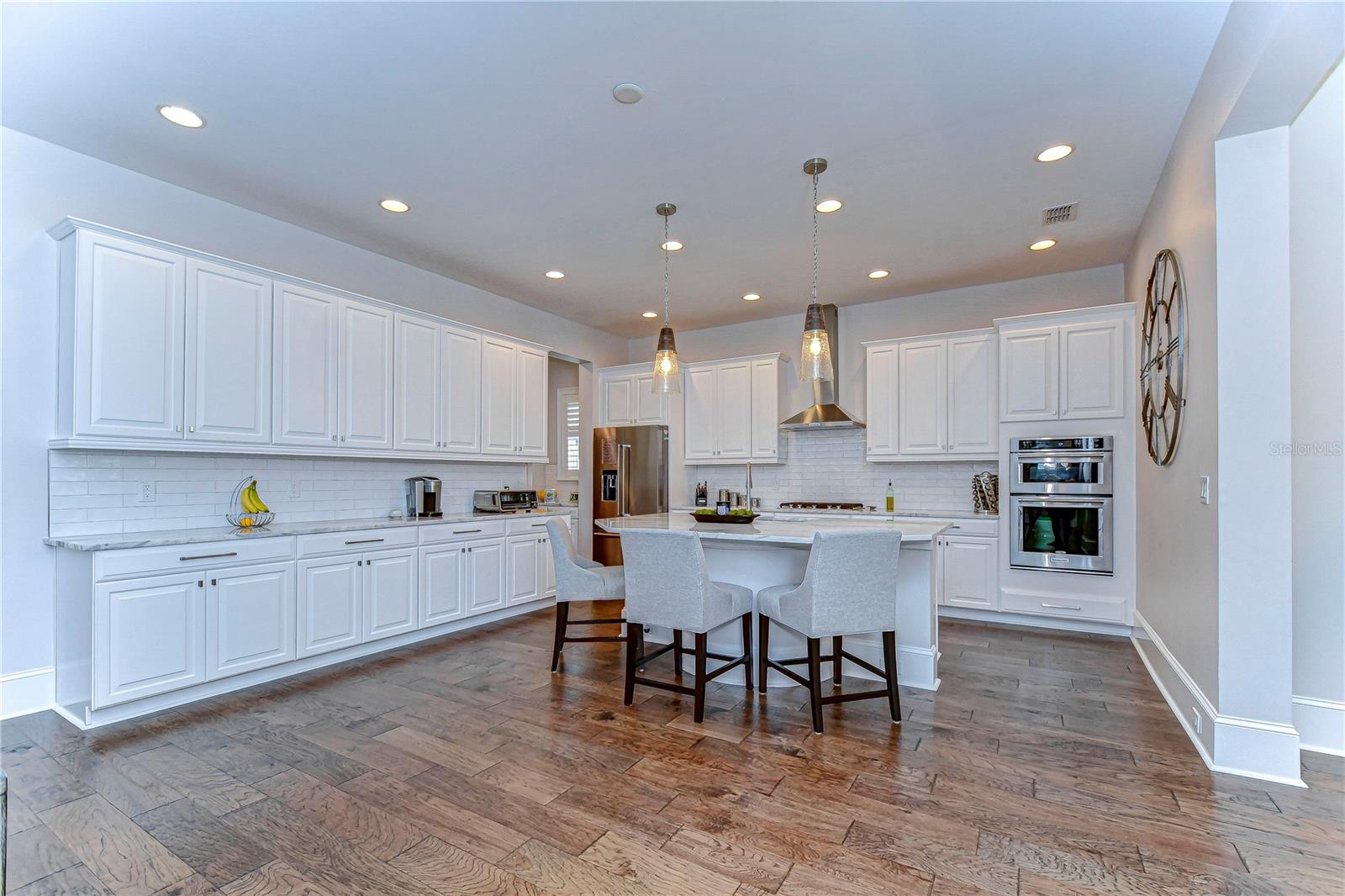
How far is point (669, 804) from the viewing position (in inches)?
90.9

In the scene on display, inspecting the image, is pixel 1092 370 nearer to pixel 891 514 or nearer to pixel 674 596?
pixel 891 514

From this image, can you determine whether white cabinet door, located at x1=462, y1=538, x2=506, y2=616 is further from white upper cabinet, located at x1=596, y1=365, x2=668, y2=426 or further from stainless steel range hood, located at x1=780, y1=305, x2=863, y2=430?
stainless steel range hood, located at x1=780, y1=305, x2=863, y2=430

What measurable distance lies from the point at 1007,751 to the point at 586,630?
298 centimetres

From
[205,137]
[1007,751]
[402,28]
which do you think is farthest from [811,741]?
[205,137]

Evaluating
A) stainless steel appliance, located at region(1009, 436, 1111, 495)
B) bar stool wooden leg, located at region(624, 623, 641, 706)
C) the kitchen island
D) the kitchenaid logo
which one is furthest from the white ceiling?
bar stool wooden leg, located at region(624, 623, 641, 706)

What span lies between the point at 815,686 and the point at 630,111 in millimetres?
2816

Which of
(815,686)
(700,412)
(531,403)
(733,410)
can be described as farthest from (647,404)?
(815,686)

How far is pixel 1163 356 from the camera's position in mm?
3430

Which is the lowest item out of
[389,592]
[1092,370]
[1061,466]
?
[389,592]

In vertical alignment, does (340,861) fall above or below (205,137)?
below

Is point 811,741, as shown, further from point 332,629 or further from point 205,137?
point 205,137

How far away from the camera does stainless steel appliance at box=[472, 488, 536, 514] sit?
5.40 m

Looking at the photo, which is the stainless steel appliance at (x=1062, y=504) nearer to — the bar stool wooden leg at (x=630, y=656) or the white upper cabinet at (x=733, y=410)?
the white upper cabinet at (x=733, y=410)

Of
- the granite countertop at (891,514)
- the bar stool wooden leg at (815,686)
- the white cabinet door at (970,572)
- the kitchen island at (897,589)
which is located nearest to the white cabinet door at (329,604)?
the kitchen island at (897,589)
